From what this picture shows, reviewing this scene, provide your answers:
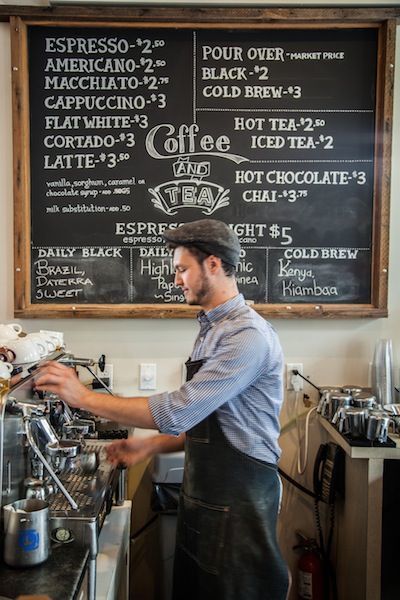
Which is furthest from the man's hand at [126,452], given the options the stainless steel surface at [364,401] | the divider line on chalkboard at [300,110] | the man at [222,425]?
the divider line on chalkboard at [300,110]

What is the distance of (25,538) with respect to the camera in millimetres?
1173

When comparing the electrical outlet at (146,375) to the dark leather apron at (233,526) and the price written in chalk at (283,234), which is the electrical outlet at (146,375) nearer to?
the price written in chalk at (283,234)

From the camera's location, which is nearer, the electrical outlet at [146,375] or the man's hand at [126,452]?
the man's hand at [126,452]

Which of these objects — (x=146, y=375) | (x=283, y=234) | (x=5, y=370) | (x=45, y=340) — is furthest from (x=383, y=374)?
(x=5, y=370)

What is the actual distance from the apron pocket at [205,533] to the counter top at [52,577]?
43 centimetres

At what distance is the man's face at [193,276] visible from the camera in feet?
5.56

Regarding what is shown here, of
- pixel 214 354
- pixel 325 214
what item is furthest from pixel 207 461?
pixel 325 214

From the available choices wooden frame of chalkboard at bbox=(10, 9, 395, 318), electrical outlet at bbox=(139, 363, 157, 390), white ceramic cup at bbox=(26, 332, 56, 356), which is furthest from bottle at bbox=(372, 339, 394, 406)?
white ceramic cup at bbox=(26, 332, 56, 356)

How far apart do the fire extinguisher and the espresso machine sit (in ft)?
4.05

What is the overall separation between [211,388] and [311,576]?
1.48 metres

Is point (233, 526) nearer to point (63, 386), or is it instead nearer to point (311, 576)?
point (63, 386)

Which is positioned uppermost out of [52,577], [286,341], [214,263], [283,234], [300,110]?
[300,110]

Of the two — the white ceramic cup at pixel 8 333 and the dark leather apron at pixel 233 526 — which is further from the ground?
the white ceramic cup at pixel 8 333

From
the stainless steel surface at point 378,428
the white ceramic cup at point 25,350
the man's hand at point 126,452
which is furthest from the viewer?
the stainless steel surface at point 378,428
